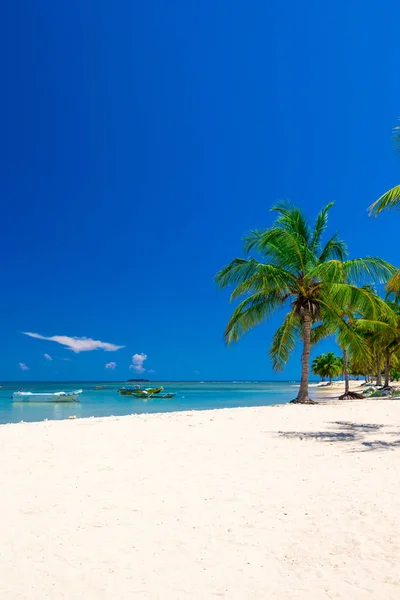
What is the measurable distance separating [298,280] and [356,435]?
1015 cm

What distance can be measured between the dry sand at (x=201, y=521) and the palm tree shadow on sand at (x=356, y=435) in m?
0.10

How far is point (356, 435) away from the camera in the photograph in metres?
8.27

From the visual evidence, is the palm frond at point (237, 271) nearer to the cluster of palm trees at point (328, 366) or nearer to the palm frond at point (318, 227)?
the palm frond at point (318, 227)

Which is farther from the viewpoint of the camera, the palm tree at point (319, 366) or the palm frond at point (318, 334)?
the palm tree at point (319, 366)

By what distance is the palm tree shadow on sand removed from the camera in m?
7.09

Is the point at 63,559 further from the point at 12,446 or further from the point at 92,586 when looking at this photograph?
the point at 12,446

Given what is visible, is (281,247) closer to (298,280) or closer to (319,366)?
(298,280)

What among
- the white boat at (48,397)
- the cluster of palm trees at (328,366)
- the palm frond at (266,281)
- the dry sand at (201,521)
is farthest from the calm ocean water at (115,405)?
the cluster of palm trees at (328,366)

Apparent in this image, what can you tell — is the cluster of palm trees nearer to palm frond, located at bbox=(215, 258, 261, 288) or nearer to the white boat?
the white boat

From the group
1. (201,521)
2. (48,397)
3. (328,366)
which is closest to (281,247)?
(201,521)

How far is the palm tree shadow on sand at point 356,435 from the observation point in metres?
7.09

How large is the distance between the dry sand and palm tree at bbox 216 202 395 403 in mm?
10021

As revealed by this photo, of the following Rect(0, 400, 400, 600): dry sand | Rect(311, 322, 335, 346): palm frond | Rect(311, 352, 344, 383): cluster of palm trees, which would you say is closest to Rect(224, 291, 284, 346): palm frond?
Rect(311, 322, 335, 346): palm frond

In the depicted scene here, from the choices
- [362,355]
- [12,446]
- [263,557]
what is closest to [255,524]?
[263,557]
